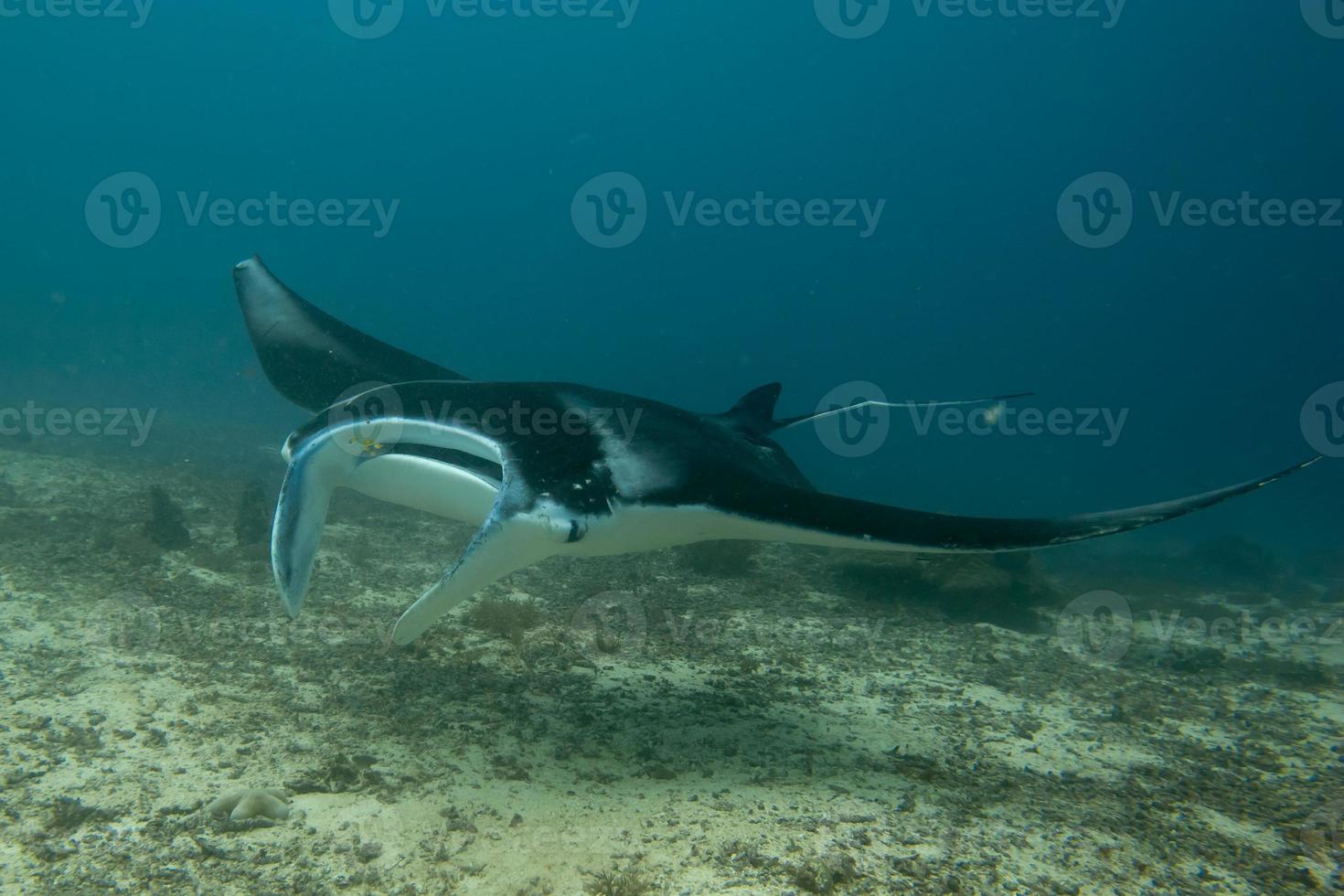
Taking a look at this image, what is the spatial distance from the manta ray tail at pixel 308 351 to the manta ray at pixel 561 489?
187cm

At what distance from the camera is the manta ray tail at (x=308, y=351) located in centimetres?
552

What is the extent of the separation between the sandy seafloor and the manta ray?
2.92 ft

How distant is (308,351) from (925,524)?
18.0 ft

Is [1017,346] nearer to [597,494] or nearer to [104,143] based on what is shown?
[597,494]

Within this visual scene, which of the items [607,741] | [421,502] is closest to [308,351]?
[421,502]

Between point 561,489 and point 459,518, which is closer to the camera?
point 561,489

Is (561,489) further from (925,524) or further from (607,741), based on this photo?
(925,524)

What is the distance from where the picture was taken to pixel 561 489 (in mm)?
2996

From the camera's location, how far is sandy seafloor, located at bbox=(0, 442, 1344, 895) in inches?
100

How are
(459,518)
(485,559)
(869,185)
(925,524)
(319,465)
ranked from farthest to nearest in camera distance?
(869,185), (459,518), (319,465), (925,524), (485,559)

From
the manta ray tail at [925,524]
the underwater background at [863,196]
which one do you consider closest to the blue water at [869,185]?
the underwater background at [863,196]

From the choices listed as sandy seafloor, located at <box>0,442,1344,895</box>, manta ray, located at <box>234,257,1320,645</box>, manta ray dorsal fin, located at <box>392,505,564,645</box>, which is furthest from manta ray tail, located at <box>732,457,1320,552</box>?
sandy seafloor, located at <box>0,442,1344,895</box>

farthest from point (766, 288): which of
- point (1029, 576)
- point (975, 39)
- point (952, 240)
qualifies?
point (1029, 576)

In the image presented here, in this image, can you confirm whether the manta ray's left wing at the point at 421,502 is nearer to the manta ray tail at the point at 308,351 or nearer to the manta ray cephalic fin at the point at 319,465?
the manta ray cephalic fin at the point at 319,465
